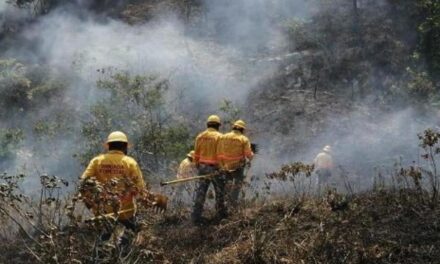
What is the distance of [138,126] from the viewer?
11.6m

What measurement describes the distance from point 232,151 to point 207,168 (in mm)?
460

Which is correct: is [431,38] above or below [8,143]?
above

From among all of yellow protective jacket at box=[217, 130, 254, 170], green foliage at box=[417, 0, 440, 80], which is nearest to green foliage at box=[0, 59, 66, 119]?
yellow protective jacket at box=[217, 130, 254, 170]

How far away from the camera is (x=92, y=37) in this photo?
742 inches

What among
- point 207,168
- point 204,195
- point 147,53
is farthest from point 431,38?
point 204,195

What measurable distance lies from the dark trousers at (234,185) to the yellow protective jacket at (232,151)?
5.4 inches

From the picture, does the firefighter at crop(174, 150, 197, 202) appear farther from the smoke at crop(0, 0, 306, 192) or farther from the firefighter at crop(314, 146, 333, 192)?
the smoke at crop(0, 0, 306, 192)

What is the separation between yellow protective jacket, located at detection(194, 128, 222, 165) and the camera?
7.70 metres

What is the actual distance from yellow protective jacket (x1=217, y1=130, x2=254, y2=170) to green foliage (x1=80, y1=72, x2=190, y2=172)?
3302mm

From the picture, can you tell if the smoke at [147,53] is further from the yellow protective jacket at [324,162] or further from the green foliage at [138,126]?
the yellow protective jacket at [324,162]

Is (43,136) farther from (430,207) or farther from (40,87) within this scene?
(430,207)

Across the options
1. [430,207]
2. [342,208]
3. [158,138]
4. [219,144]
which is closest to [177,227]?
[219,144]

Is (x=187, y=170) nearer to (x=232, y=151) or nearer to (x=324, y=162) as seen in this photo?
(x=232, y=151)

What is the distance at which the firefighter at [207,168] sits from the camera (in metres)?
7.31
